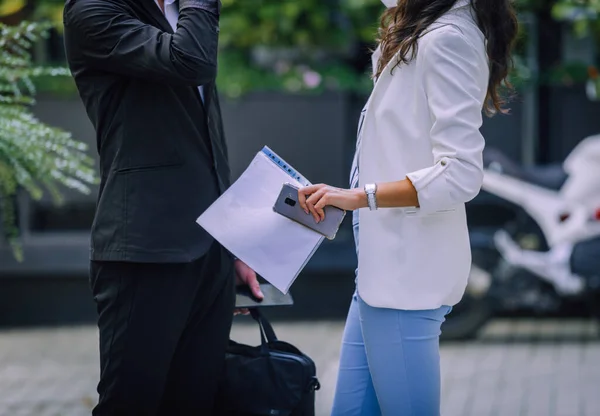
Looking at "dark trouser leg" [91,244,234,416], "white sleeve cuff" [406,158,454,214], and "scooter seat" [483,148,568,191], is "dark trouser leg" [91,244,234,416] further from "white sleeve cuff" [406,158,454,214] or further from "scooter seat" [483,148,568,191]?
"scooter seat" [483,148,568,191]

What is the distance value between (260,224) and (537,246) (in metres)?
4.15

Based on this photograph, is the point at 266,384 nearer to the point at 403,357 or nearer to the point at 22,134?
the point at 403,357

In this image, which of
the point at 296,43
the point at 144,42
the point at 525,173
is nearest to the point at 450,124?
the point at 144,42

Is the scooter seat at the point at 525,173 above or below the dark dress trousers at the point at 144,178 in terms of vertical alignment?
below

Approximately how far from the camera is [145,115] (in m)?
2.67

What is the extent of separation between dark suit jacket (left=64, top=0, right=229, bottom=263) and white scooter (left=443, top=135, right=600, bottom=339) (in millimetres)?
3766

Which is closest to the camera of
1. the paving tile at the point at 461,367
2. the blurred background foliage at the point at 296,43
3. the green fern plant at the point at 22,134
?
the green fern plant at the point at 22,134

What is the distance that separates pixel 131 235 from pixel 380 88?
751 millimetres

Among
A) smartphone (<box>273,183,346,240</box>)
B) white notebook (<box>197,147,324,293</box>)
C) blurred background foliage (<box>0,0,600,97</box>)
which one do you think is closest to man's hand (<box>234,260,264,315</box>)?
white notebook (<box>197,147,324,293</box>)

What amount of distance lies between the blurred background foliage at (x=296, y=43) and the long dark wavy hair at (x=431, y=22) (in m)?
4.15

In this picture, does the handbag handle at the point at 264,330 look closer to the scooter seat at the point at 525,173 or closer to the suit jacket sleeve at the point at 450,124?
the suit jacket sleeve at the point at 450,124

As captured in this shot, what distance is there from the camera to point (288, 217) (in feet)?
8.48

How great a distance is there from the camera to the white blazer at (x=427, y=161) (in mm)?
2405

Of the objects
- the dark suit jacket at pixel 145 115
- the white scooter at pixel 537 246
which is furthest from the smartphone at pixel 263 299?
the white scooter at pixel 537 246
